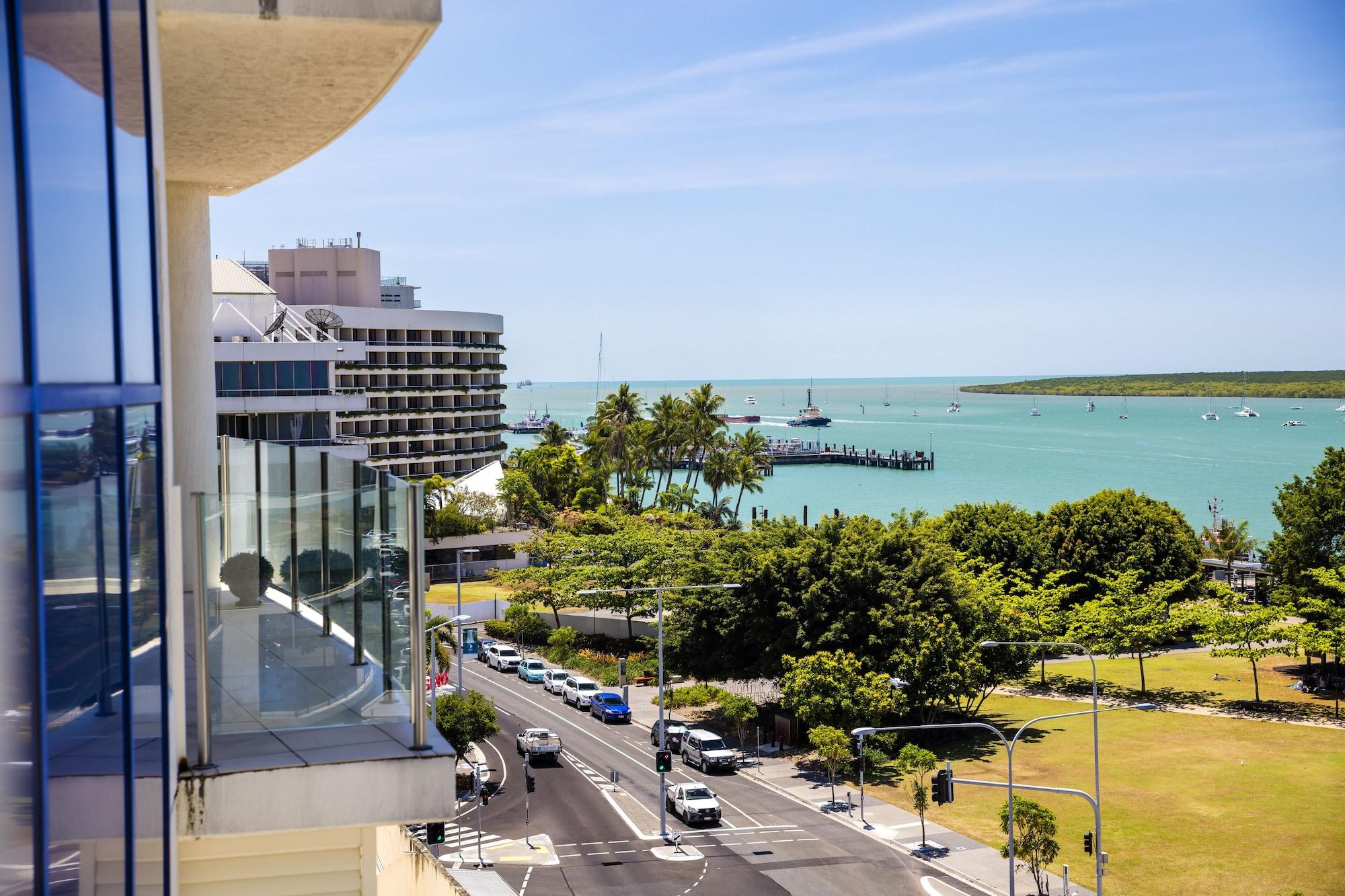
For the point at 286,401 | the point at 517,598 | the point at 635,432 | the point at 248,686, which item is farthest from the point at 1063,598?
the point at 248,686

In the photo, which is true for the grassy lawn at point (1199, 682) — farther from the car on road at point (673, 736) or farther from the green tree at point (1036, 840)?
the green tree at point (1036, 840)

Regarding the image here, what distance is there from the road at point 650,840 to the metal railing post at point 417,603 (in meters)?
27.3

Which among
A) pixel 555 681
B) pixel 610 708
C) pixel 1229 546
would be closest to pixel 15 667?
pixel 610 708

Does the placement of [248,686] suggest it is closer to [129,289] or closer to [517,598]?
[129,289]

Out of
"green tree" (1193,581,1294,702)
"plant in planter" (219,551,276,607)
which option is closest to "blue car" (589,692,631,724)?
"green tree" (1193,581,1294,702)

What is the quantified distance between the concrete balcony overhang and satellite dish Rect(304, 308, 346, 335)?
82207mm

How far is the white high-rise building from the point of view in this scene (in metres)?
74.4

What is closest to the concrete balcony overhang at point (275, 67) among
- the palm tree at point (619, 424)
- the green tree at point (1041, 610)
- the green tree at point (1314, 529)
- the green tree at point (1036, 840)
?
the green tree at point (1036, 840)

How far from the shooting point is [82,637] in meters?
5.11

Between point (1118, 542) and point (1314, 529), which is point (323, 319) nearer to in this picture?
point (1118, 542)

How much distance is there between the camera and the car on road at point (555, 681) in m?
61.2

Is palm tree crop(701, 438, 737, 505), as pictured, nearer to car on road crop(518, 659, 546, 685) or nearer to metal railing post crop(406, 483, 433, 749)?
car on road crop(518, 659, 546, 685)

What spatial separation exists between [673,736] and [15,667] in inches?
1891

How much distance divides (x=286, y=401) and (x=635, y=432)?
123 feet
